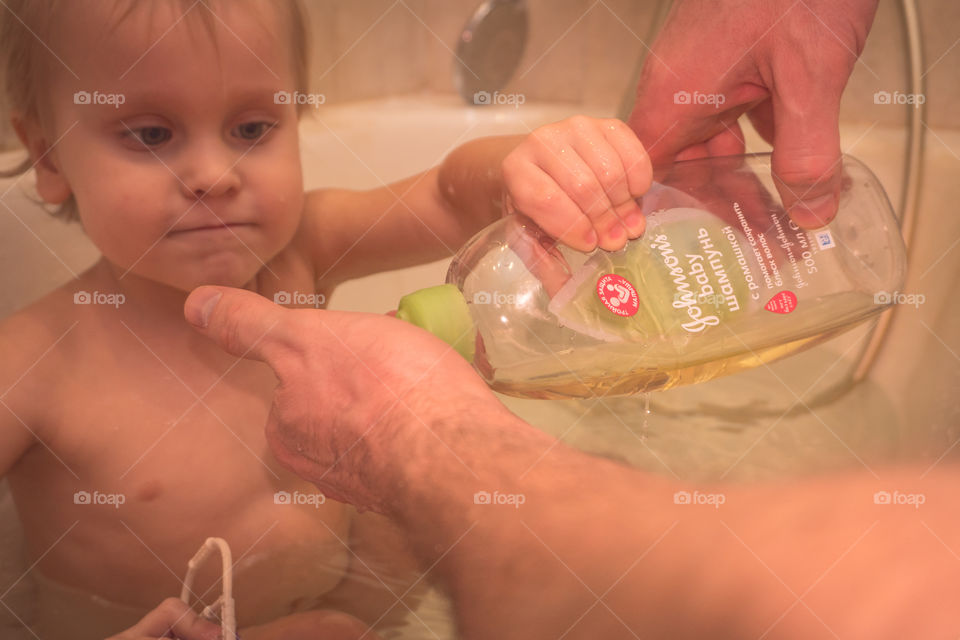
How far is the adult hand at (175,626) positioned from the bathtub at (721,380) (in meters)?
0.29

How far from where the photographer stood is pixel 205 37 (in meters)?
0.61

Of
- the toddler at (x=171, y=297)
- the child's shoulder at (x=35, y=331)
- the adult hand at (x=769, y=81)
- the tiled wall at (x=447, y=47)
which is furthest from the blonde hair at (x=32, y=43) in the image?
the tiled wall at (x=447, y=47)

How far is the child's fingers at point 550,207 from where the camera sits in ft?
1.93

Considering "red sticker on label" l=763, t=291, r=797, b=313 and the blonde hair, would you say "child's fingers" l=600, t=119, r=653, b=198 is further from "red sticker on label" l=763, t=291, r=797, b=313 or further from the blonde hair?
the blonde hair

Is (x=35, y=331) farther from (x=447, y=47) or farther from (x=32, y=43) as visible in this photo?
(x=447, y=47)

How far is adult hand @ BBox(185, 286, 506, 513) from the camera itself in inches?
19.8

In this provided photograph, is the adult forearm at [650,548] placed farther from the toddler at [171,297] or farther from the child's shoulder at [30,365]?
the child's shoulder at [30,365]

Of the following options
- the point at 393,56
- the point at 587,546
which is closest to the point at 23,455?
the point at 587,546

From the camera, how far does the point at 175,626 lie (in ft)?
1.82

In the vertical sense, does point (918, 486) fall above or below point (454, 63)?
below

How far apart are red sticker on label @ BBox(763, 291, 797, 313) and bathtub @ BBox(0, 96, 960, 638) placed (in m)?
0.34

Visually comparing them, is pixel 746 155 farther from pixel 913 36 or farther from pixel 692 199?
pixel 913 36

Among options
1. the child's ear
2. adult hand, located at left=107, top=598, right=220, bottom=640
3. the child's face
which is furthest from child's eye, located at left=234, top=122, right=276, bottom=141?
adult hand, located at left=107, top=598, right=220, bottom=640

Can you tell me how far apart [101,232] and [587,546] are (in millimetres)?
489
